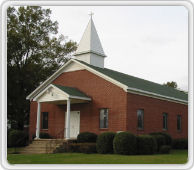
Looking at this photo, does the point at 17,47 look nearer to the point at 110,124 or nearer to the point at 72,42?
the point at 72,42

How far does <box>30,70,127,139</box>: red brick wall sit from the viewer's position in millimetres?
25797

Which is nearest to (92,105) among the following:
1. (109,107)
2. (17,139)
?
(109,107)

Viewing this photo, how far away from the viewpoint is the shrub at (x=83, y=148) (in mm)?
23766

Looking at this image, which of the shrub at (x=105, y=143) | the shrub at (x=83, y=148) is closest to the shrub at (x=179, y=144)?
the shrub at (x=105, y=143)

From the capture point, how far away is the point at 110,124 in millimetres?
26078

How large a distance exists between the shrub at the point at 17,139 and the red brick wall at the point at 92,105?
4.17ft

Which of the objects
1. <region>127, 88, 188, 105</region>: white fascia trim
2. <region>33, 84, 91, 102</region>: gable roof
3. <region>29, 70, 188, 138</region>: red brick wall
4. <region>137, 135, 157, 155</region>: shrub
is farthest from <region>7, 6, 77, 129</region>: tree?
<region>137, 135, 157, 155</region>: shrub

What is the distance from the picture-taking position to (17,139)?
30.0 meters

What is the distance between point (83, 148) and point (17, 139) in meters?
8.49

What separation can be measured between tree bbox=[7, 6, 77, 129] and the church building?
746 centimetres

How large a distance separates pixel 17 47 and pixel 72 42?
7.56m

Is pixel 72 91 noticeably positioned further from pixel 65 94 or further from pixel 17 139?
pixel 17 139

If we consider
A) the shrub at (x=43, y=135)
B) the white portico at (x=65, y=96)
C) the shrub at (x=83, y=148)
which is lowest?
the shrub at (x=83, y=148)

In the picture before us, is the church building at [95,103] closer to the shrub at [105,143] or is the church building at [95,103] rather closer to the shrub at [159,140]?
the shrub at [159,140]
